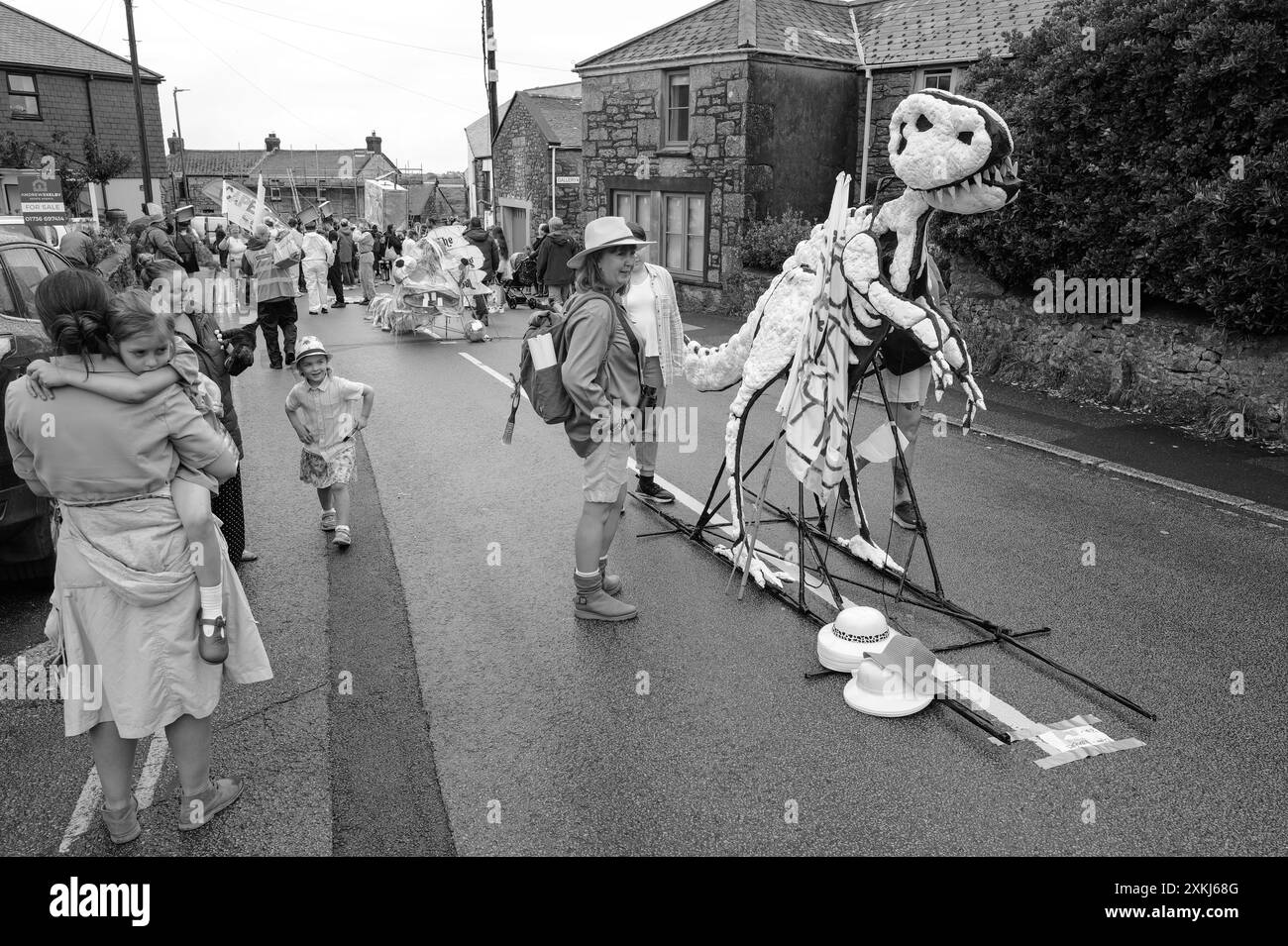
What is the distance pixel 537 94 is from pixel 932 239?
21.1 m

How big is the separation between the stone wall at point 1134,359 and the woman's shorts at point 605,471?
22.0 feet

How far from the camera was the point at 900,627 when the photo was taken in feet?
16.4

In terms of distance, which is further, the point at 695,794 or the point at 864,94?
the point at 864,94

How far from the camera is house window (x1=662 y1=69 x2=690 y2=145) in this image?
18.2 m

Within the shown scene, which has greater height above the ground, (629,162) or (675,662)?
(629,162)

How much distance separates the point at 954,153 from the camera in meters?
4.53

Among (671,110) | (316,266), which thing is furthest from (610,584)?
(316,266)

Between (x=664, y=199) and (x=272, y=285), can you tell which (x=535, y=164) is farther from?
(x=272, y=285)

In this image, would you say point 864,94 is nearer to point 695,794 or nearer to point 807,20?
point 807,20

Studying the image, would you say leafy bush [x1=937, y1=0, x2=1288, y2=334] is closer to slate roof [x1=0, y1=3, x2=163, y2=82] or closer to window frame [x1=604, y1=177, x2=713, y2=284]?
window frame [x1=604, y1=177, x2=713, y2=284]

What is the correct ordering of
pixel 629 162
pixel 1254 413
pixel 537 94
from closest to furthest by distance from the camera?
pixel 1254 413 < pixel 629 162 < pixel 537 94
